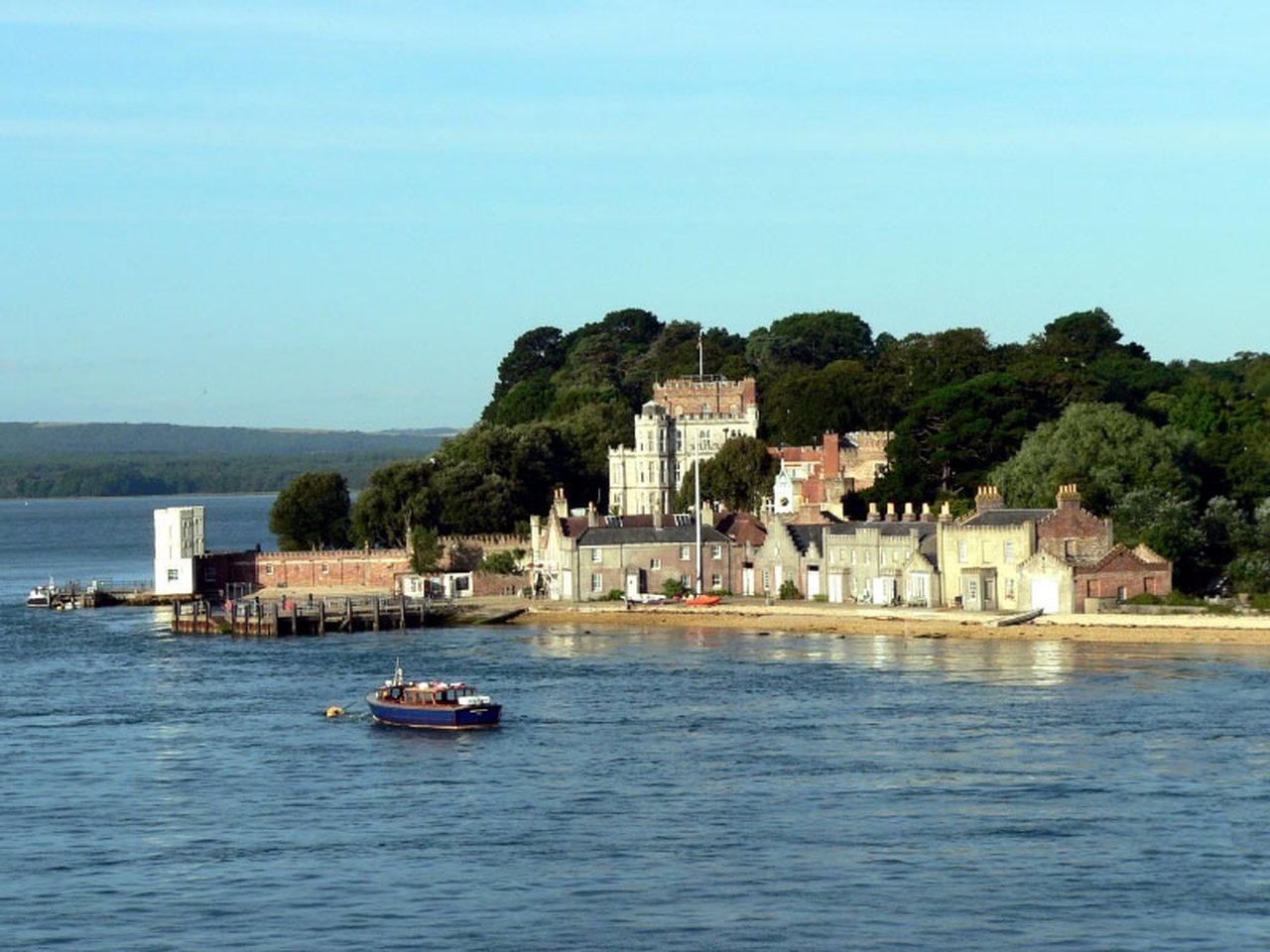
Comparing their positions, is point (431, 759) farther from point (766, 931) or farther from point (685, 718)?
point (766, 931)

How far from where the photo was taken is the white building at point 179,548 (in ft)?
425

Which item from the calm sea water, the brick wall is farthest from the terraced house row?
the calm sea water

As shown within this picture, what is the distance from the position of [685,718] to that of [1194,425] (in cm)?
6959

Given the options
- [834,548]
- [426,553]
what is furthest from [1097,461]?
[426,553]

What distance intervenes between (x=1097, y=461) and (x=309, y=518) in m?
58.0

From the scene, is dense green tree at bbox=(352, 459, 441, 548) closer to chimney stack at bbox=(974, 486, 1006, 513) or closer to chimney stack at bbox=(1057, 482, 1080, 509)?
chimney stack at bbox=(974, 486, 1006, 513)

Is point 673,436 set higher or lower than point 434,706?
higher

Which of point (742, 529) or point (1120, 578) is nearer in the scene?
point (1120, 578)

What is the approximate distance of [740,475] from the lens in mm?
138500

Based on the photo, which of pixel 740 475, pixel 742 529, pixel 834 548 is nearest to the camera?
pixel 834 548

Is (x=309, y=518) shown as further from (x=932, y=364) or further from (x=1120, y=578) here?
(x=1120, y=578)

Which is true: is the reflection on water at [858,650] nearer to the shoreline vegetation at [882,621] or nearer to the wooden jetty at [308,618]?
the shoreline vegetation at [882,621]

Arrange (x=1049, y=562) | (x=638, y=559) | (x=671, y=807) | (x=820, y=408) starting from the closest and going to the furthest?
(x=671, y=807), (x=1049, y=562), (x=638, y=559), (x=820, y=408)

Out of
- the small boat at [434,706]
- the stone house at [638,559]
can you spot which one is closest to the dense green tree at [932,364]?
the stone house at [638,559]
